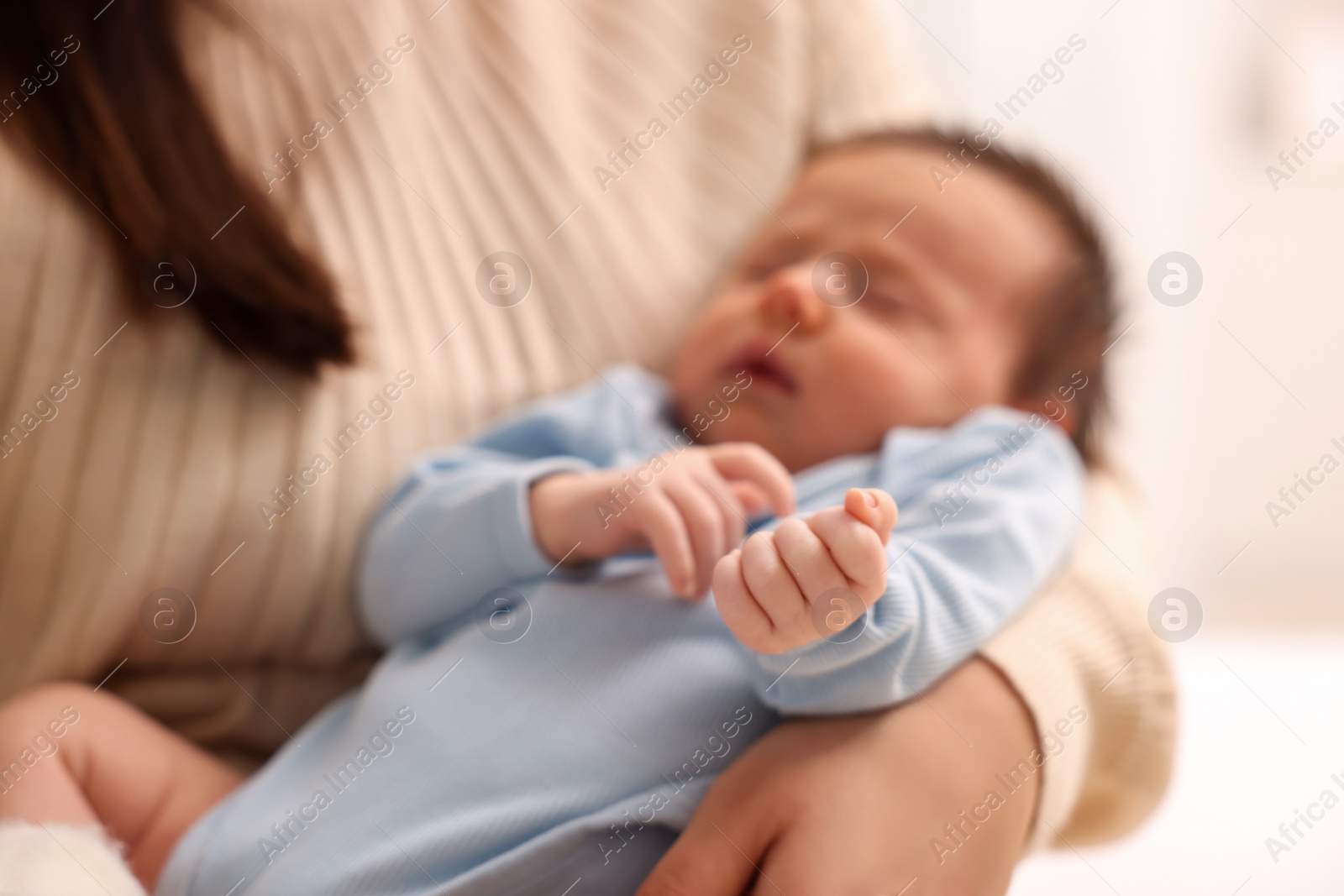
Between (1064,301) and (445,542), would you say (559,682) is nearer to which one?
(445,542)

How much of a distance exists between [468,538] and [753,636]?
29 centimetres

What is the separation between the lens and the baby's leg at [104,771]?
0.58 metres

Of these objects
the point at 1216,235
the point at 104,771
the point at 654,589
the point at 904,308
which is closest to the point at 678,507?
the point at 654,589

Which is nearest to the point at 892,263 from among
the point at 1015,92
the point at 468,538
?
the point at 468,538

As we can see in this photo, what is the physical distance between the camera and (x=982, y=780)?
1.71ft

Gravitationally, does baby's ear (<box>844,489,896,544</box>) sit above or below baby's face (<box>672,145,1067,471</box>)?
above

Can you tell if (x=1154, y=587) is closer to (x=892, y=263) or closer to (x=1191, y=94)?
(x=892, y=263)

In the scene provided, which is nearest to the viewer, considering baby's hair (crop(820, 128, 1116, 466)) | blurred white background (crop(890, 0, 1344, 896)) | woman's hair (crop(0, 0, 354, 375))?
woman's hair (crop(0, 0, 354, 375))

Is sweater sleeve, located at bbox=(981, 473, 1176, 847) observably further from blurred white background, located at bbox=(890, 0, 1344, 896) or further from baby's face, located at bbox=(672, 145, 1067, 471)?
blurred white background, located at bbox=(890, 0, 1344, 896)

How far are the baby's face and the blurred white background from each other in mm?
788

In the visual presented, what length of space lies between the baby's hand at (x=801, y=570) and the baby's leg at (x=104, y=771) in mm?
409

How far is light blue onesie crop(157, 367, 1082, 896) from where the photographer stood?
54 cm

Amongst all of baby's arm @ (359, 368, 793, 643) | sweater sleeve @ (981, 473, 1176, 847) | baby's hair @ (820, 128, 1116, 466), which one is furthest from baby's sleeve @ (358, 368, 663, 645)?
baby's hair @ (820, 128, 1116, 466)

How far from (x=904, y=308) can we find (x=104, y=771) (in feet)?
2.14
